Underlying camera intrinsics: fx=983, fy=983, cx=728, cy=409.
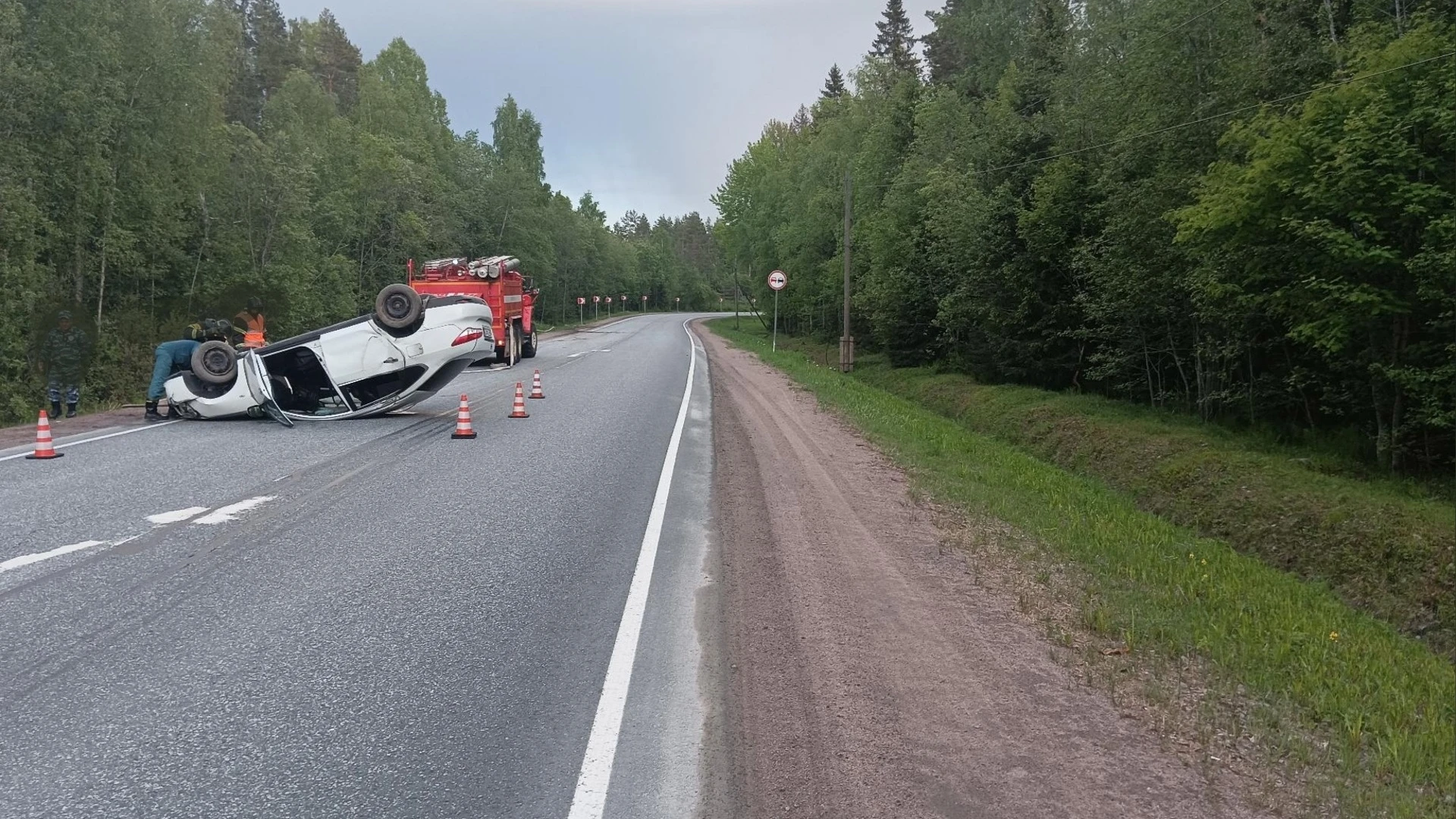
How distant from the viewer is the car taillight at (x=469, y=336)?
595 inches

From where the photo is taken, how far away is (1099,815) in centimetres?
368

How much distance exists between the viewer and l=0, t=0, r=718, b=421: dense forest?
26297mm

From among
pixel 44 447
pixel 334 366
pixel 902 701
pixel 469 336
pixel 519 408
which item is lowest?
pixel 902 701

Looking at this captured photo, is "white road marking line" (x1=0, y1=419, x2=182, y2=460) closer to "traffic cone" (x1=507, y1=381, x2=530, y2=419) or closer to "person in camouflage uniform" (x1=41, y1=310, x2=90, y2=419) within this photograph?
"person in camouflage uniform" (x1=41, y1=310, x2=90, y2=419)

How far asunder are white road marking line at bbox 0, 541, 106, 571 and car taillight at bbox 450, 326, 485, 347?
7968 mm

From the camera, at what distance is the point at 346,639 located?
547cm

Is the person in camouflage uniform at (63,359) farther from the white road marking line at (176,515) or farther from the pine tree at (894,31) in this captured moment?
the pine tree at (894,31)

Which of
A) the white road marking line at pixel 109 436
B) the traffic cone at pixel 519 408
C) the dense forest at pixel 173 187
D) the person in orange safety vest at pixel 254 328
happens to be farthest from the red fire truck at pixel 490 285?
the white road marking line at pixel 109 436

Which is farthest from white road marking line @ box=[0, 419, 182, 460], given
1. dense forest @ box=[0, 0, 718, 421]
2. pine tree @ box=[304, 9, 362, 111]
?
pine tree @ box=[304, 9, 362, 111]

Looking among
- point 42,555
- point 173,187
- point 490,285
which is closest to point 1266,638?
point 42,555

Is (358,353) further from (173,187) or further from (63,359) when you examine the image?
(173,187)

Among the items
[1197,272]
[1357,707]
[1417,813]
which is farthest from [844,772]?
[1197,272]

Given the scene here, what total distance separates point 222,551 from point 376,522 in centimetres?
134

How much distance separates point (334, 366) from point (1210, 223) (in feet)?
40.1
